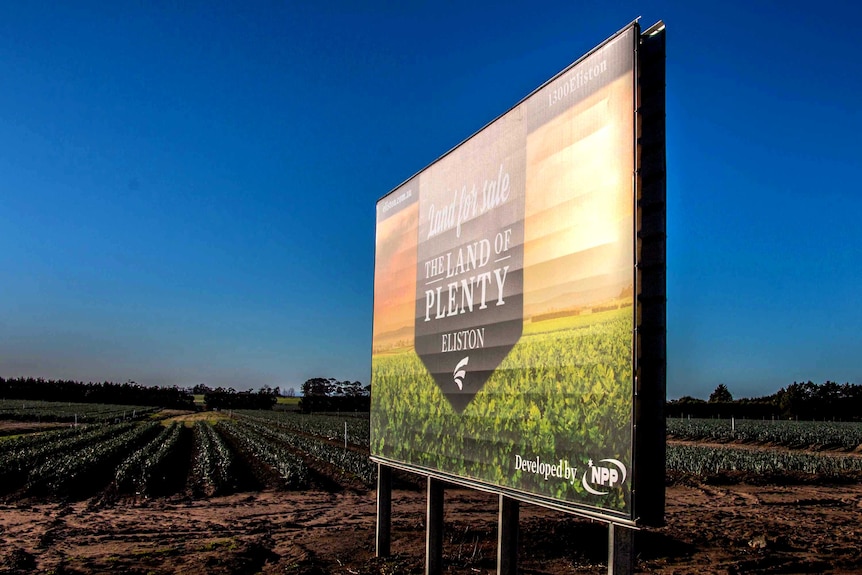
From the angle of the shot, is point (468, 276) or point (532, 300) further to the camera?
point (468, 276)

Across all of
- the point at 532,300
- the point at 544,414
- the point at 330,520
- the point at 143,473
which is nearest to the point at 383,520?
the point at 330,520

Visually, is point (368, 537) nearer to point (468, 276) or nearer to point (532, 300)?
point (468, 276)

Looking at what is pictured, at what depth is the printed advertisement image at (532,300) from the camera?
4785 millimetres

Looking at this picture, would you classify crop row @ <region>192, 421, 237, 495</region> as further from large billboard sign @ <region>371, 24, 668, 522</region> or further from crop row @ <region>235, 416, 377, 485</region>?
large billboard sign @ <region>371, 24, 668, 522</region>

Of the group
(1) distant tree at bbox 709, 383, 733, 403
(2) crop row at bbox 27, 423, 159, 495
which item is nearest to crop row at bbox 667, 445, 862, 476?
(2) crop row at bbox 27, 423, 159, 495

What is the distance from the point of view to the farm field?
1021cm

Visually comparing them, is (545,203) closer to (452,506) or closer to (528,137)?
(528,137)

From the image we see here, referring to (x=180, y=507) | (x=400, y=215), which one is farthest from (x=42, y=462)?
(x=400, y=215)

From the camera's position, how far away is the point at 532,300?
5.91 m

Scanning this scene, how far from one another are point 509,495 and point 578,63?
3.78m

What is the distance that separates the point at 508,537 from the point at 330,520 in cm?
873

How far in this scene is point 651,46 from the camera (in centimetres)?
487

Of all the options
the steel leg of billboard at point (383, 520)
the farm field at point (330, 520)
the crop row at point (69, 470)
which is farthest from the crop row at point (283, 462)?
the steel leg of billboard at point (383, 520)

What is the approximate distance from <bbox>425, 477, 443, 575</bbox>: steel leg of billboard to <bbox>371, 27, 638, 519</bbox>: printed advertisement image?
41cm
